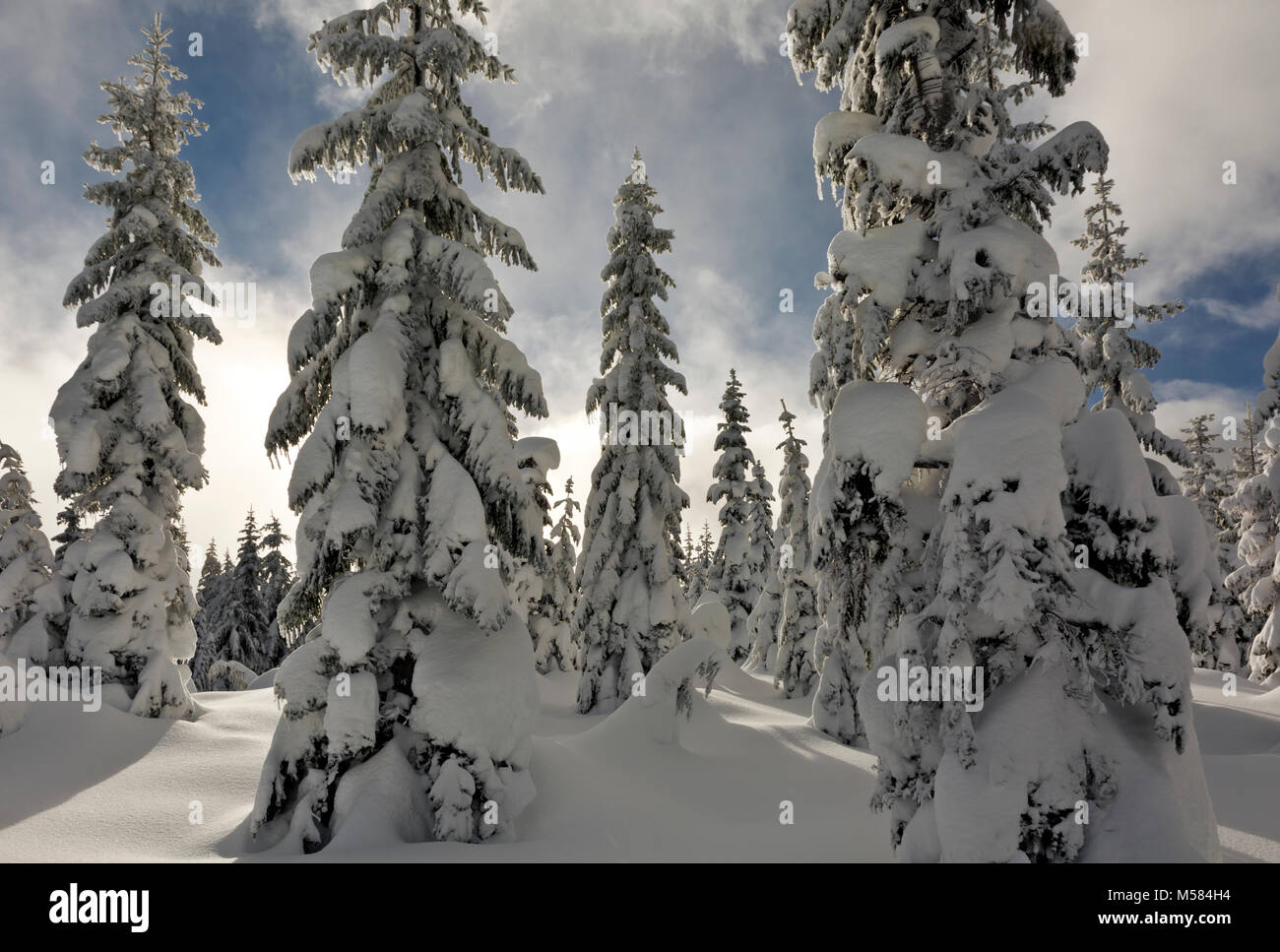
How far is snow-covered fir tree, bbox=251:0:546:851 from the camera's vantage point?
7.80 metres

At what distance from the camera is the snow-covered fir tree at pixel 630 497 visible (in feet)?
64.6

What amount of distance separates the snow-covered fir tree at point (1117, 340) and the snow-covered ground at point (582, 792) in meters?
9.70

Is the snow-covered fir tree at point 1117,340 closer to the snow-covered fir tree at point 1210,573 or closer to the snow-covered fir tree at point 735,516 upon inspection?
the snow-covered fir tree at point 1210,573

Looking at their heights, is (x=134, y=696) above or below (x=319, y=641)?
below

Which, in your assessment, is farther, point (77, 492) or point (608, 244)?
point (608, 244)

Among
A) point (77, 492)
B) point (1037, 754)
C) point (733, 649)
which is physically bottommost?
point (733, 649)

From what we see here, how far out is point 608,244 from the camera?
2119 centimetres

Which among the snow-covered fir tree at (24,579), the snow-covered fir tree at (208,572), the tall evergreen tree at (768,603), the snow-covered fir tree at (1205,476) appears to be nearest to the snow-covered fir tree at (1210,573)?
the snow-covered fir tree at (1205,476)

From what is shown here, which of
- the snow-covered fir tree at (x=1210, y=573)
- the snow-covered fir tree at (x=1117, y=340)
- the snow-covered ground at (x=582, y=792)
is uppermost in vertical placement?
the snow-covered fir tree at (x=1117, y=340)

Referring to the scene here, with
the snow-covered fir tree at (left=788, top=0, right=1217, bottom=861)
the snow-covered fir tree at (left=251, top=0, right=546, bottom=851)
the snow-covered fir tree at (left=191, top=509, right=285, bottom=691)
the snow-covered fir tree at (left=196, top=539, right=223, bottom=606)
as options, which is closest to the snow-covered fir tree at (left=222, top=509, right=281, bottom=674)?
the snow-covered fir tree at (left=191, top=509, right=285, bottom=691)
